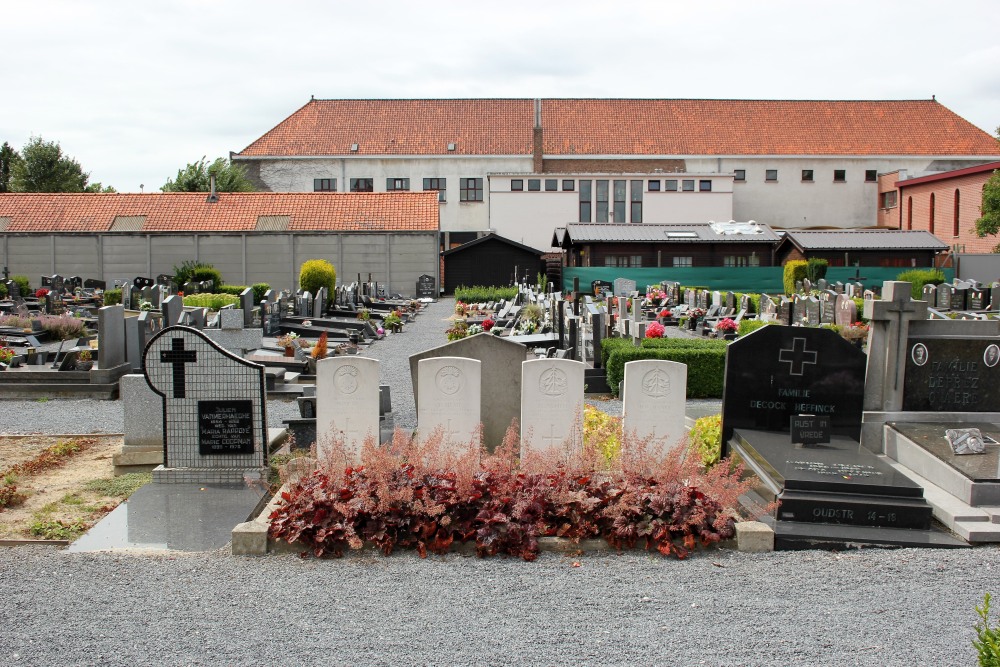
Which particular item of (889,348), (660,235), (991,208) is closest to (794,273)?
(660,235)

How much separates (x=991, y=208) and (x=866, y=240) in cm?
495

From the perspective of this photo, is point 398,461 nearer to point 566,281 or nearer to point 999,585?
point 999,585

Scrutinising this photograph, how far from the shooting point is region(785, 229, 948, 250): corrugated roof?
3850 cm

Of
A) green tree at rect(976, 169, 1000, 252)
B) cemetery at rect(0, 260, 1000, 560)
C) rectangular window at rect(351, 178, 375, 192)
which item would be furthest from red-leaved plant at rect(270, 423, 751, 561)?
rectangular window at rect(351, 178, 375, 192)

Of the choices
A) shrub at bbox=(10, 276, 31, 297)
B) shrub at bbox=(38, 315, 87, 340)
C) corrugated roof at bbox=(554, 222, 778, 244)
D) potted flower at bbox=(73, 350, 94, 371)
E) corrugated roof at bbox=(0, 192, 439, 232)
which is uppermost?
corrugated roof at bbox=(0, 192, 439, 232)

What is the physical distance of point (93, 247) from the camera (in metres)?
38.1

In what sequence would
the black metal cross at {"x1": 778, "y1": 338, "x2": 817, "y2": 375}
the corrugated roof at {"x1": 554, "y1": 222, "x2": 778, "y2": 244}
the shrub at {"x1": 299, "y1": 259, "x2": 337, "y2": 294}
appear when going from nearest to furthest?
the black metal cross at {"x1": 778, "y1": 338, "x2": 817, "y2": 375} < the shrub at {"x1": 299, "y1": 259, "x2": 337, "y2": 294} < the corrugated roof at {"x1": 554, "y1": 222, "x2": 778, "y2": 244}

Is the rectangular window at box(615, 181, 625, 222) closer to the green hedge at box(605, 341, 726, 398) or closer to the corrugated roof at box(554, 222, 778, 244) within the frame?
the corrugated roof at box(554, 222, 778, 244)

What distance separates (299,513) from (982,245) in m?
44.0


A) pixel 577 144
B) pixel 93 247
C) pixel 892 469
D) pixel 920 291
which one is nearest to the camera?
pixel 892 469

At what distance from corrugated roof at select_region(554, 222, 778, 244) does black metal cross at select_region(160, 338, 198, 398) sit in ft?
105

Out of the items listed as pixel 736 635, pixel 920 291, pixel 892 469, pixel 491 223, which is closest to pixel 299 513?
pixel 736 635

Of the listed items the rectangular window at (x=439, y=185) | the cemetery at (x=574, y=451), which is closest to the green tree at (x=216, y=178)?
the rectangular window at (x=439, y=185)

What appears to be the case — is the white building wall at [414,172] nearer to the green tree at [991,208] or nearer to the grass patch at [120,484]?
the green tree at [991,208]
